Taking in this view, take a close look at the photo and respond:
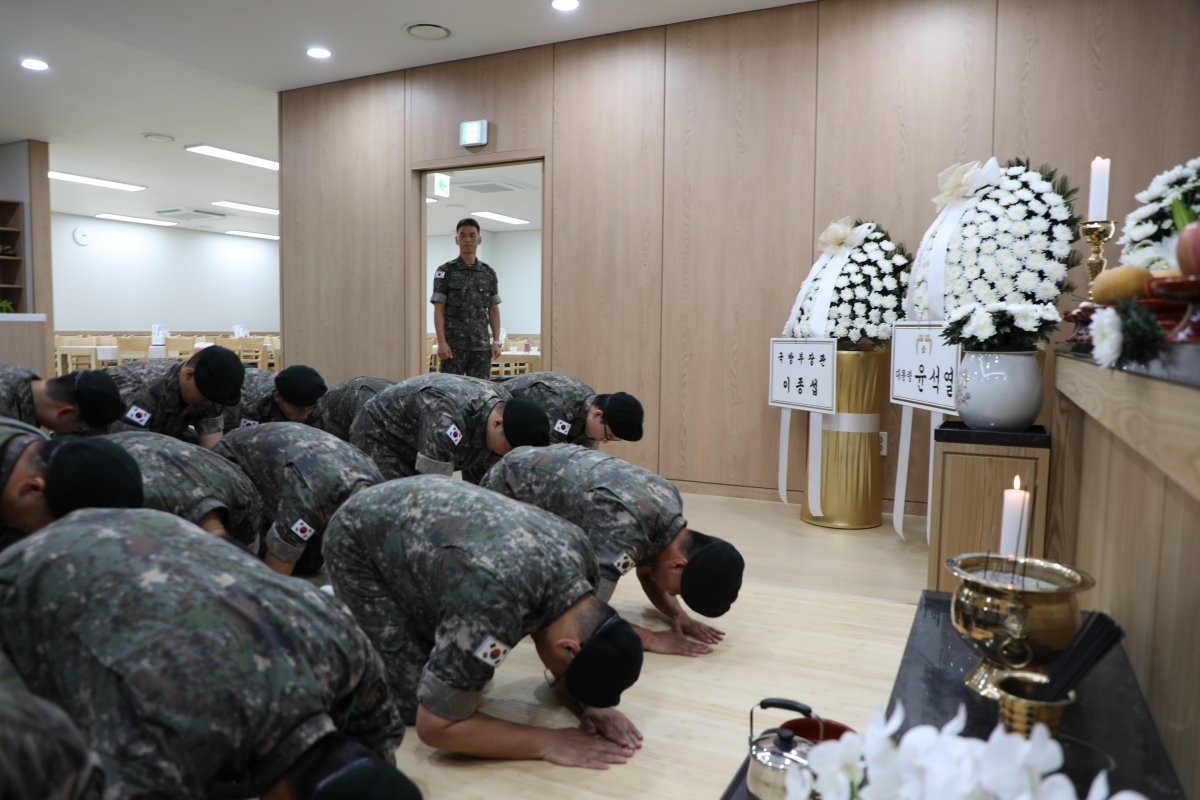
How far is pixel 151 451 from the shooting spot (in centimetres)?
247

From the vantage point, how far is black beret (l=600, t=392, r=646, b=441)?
335cm

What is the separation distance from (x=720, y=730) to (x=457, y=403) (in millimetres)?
1717

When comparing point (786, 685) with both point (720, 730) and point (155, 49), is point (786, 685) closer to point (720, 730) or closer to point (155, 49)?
point (720, 730)

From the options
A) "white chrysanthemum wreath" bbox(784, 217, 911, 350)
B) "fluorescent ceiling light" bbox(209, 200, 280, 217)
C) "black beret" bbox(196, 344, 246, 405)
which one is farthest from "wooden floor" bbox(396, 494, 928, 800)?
"fluorescent ceiling light" bbox(209, 200, 280, 217)

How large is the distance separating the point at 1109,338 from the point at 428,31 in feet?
16.8

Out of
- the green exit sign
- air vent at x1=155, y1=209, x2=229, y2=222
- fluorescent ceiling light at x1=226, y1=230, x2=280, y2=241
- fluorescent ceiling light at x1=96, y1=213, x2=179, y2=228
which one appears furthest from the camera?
fluorescent ceiling light at x1=226, y1=230, x2=280, y2=241

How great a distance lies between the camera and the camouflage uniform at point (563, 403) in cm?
366

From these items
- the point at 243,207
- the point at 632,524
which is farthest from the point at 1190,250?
the point at 243,207

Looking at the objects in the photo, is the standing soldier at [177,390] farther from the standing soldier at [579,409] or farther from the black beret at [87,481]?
the black beret at [87,481]

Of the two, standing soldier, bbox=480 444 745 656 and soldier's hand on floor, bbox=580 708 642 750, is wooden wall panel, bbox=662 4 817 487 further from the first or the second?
soldier's hand on floor, bbox=580 708 642 750

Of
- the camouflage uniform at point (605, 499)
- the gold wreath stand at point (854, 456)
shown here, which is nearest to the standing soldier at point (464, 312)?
the gold wreath stand at point (854, 456)

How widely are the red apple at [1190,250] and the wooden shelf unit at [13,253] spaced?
10723mm

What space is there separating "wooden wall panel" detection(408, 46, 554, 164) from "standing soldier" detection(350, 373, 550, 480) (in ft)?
8.54

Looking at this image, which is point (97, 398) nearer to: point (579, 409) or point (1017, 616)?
point (579, 409)
